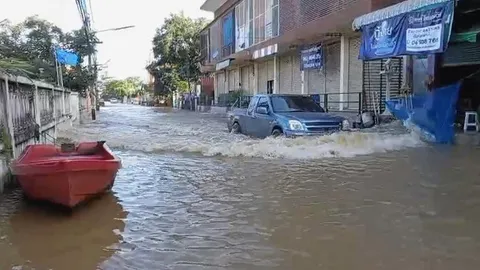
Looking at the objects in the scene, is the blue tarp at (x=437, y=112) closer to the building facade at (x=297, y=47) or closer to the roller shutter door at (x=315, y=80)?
the building facade at (x=297, y=47)

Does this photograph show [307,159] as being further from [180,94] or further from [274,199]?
[180,94]

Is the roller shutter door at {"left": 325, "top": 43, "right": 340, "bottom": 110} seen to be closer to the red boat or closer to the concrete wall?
the concrete wall

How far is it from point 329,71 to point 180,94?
1689 inches

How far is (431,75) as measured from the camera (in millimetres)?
15852

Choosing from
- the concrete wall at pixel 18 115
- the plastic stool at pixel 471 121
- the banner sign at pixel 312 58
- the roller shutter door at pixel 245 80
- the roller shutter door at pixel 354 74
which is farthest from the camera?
the roller shutter door at pixel 245 80

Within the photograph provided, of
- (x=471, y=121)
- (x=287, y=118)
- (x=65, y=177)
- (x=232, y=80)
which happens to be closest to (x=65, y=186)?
(x=65, y=177)

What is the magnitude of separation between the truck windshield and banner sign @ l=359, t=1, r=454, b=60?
89.3 inches

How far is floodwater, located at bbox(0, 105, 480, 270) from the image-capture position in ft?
14.9

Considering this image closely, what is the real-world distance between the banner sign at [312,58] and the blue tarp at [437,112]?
9068 millimetres

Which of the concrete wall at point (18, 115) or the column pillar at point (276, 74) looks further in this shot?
the column pillar at point (276, 74)

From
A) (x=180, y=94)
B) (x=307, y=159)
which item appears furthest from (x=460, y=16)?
(x=180, y=94)

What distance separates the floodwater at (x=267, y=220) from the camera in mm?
4527

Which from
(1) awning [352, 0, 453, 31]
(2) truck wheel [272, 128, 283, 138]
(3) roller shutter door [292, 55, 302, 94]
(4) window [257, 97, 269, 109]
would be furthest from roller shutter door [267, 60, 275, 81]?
(2) truck wheel [272, 128, 283, 138]

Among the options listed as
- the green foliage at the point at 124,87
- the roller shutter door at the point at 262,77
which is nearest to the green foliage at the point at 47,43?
the roller shutter door at the point at 262,77
